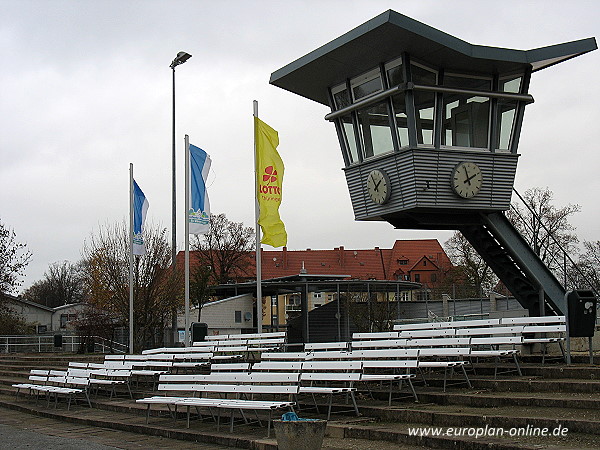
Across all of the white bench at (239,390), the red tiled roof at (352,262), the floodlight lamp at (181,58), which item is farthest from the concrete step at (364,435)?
the red tiled roof at (352,262)

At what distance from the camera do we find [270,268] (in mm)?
93062

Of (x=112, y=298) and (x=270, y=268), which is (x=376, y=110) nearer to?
(x=112, y=298)

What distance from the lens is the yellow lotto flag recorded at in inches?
709

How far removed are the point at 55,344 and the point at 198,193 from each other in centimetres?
1809

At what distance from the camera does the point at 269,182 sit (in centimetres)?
1845

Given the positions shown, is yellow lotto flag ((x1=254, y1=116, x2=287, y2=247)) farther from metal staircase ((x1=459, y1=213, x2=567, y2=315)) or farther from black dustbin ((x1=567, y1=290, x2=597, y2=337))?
black dustbin ((x1=567, y1=290, x2=597, y2=337))

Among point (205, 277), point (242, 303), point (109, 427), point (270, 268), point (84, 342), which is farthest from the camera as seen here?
point (270, 268)

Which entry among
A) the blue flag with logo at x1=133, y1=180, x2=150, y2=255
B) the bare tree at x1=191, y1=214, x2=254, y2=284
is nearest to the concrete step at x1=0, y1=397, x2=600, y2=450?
the blue flag with logo at x1=133, y1=180, x2=150, y2=255

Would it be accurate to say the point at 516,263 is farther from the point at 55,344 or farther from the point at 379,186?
the point at 55,344

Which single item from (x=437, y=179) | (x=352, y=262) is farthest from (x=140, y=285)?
(x=352, y=262)

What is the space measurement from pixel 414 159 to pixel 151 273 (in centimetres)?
1633

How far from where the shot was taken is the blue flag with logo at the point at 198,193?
19809 millimetres

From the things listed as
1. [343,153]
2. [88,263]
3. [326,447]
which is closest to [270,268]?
[88,263]

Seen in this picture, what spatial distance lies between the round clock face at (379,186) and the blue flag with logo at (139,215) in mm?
8909
